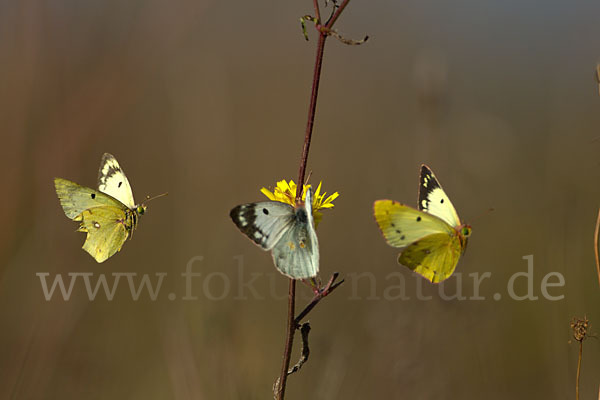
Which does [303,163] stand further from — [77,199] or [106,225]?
[77,199]

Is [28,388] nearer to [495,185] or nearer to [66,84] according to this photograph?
[66,84]

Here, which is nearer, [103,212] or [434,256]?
[434,256]

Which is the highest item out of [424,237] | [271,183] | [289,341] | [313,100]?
[271,183]

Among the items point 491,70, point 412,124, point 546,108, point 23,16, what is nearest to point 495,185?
point 412,124

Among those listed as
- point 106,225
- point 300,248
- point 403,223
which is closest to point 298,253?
point 300,248

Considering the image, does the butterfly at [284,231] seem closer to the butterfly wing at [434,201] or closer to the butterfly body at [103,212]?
the butterfly wing at [434,201]

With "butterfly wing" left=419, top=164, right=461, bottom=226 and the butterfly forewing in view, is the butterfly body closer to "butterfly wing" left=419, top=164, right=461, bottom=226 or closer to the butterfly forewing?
the butterfly forewing
